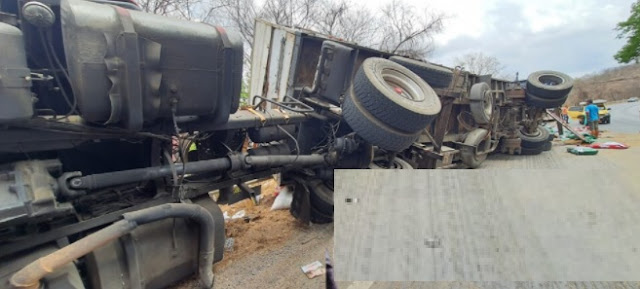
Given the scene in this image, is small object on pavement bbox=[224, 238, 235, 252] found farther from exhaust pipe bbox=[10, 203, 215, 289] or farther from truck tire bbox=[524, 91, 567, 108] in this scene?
truck tire bbox=[524, 91, 567, 108]

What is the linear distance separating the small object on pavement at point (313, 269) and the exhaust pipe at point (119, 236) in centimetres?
76

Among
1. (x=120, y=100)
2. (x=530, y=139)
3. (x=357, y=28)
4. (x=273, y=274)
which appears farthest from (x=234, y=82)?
(x=357, y=28)

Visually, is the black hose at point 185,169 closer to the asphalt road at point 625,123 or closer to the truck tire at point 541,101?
the truck tire at point 541,101

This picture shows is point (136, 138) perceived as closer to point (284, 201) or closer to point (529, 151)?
point (284, 201)

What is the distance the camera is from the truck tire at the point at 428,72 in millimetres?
4645

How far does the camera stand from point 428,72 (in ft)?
15.8

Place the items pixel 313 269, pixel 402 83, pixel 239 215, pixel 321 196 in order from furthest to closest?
pixel 239 215, pixel 402 83, pixel 321 196, pixel 313 269

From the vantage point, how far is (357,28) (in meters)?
22.5

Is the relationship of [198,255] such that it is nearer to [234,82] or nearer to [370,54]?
[234,82]

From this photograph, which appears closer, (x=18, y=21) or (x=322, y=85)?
(x=18, y=21)

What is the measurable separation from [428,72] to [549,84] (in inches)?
223

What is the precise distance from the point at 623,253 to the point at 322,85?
11.4 ft

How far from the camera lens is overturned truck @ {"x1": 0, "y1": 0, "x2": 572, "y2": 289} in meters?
1.69

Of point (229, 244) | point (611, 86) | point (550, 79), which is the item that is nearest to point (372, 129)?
point (229, 244)
